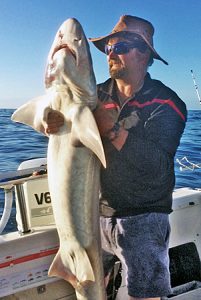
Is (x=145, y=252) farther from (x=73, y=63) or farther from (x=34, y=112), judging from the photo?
(x=73, y=63)

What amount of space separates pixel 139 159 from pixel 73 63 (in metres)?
0.79

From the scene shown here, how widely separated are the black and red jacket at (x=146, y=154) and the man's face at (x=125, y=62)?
0.12 metres

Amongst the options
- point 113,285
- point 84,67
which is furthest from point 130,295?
point 84,67

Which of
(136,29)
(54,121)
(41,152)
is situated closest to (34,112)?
(54,121)

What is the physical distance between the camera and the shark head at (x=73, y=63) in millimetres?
2295

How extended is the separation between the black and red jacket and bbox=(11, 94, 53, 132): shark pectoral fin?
1.49ft

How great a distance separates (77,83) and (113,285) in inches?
70.7

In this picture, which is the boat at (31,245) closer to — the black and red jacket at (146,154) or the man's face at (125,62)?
the black and red jacket at (146,154)

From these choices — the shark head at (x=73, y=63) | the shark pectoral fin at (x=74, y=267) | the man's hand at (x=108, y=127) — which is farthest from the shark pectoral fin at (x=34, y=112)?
the shark pectoral fin at (x=74, y=267)

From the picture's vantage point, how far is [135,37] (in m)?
2.80

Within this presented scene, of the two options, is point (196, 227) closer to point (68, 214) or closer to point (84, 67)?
point (68, 214)

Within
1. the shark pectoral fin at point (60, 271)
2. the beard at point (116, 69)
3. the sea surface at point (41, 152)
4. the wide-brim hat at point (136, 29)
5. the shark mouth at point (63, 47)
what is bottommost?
the sea surface at point (41, 152)

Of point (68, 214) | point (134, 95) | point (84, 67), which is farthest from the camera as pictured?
point (134, 95)

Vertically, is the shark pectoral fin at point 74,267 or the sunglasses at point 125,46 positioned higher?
the sunglasses at point 125,46
